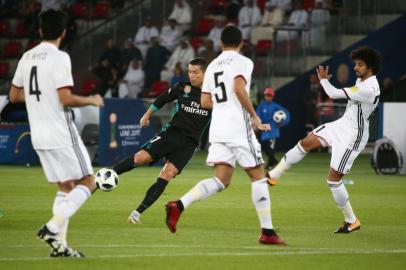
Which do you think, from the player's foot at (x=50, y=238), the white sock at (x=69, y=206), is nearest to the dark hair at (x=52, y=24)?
the white sock at (x=69, y=206)

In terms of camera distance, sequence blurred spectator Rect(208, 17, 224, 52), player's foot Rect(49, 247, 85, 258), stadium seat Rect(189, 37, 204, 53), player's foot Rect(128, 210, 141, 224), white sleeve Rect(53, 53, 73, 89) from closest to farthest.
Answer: white sleeve Rect(53, 53, 73, 89), player's foot Rect(49, 247, 85, 258), player's foot Rect(128, 210, 141, 224), blurred spectator Rect(208, 17, 224, 52), stadium seat Rect(189, 37, 204, 53)

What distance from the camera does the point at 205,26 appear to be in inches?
1398

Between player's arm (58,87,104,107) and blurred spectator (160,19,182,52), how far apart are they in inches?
→ 980

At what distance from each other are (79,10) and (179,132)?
23.9m

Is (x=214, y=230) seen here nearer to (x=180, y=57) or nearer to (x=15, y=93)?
(x=15, y=93)

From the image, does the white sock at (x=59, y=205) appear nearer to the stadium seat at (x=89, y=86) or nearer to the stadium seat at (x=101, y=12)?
the stadium seat at (x=89, y=86)

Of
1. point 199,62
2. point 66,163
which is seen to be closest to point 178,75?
point 199,62

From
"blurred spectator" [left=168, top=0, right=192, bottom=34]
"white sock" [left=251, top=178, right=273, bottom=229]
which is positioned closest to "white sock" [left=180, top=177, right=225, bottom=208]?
"white sock" [left=251, top=178, right=273, bottom=229]

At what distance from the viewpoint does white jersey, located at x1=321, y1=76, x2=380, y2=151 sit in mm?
13344

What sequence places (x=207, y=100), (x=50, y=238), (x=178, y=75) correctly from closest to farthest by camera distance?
(x=50, y=238), (x=207, y=100), (x=178, y=75)

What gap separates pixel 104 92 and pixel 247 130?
23.4 m

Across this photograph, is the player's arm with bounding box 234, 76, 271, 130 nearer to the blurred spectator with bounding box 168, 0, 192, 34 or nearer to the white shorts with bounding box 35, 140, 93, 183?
the white shorts with bounding box 35, 140, 93, 183

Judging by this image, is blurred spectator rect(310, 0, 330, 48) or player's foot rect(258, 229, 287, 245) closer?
player's foot rect(258, 229, 287, 245)

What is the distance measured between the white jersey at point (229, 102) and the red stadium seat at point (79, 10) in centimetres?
2658
